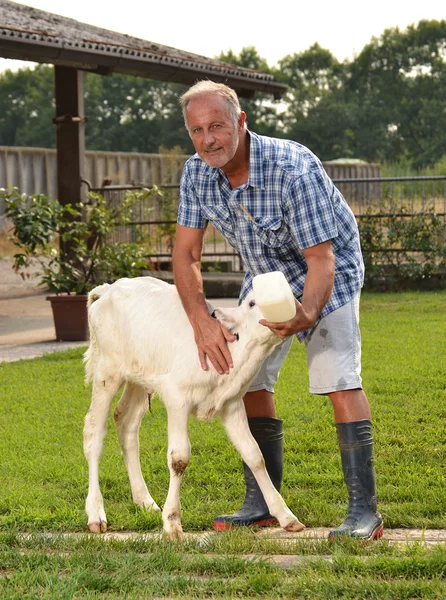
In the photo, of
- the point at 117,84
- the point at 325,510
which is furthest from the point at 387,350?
the point at 117,84

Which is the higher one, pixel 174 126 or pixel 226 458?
pixel 174 126

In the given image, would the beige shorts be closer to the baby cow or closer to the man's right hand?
the baby cow

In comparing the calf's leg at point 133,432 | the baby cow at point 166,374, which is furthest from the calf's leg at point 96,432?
the calf's leg at point 133,432

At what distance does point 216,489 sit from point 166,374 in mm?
1043

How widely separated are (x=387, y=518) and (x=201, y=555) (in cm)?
102

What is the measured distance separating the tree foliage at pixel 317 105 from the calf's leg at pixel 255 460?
137ft

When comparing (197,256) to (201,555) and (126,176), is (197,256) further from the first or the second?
(126,176)

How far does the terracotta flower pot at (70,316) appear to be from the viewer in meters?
10.4

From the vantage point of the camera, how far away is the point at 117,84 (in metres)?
55.2

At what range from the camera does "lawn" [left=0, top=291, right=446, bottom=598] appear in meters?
3.59

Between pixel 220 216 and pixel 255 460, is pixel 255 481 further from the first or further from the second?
pixel 220 216

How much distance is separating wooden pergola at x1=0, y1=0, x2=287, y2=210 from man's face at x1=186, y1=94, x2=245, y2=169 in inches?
296

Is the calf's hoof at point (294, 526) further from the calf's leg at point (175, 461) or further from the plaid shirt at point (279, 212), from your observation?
the plaid shirt at point (279, 212)

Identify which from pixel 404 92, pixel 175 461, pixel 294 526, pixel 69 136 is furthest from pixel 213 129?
pixel 404 92
